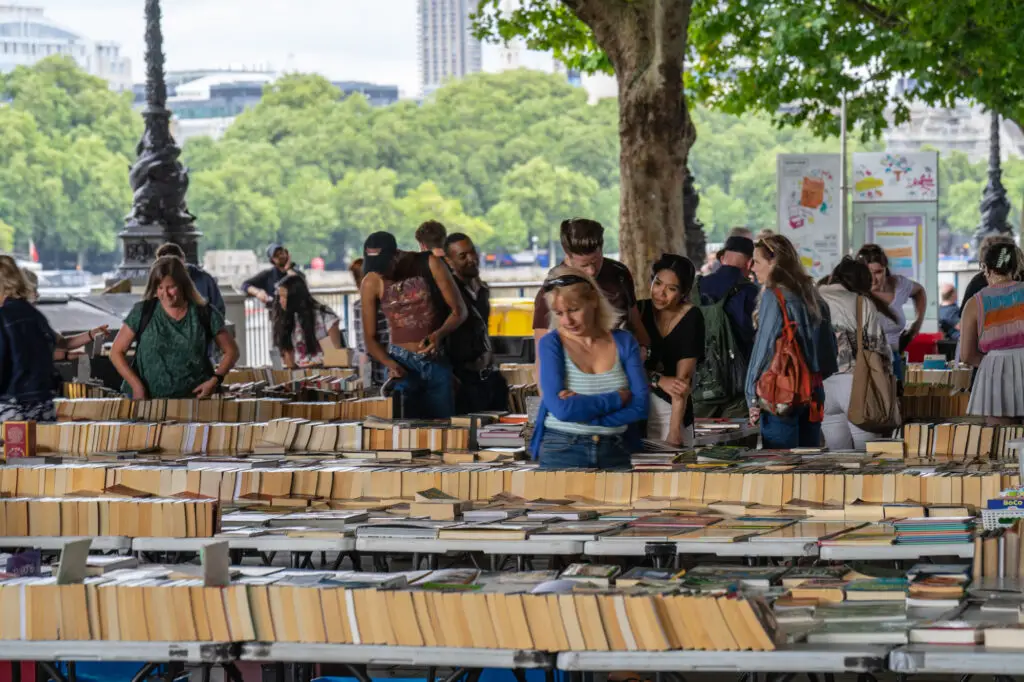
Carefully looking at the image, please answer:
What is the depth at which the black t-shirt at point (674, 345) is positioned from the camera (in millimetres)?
8898

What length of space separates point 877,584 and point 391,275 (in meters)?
5.86

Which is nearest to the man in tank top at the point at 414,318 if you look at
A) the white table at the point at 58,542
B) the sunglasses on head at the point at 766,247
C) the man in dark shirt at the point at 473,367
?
the man in dark shirt at the point at 473,367

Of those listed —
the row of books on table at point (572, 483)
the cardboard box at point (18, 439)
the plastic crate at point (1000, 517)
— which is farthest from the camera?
the cardboard box at point (18, 439)

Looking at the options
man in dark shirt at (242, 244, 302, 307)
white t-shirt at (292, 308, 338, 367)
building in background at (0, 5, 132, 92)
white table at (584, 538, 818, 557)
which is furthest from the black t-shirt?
building in background at (0, 5, 132, 92)

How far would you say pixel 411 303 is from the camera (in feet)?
35.0

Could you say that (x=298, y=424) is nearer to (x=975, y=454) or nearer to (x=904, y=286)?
(x=975, y=454)

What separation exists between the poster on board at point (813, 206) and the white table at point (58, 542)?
1584 centimetres

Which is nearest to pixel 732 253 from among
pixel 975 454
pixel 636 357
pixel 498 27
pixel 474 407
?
pixel 474 407

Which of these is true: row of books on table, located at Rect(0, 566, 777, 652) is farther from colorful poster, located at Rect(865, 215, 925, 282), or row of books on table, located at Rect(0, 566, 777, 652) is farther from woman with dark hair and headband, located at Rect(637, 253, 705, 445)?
colorful poster, located at Rect(865, 215, 925, 282)

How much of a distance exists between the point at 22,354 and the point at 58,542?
304 centimetres

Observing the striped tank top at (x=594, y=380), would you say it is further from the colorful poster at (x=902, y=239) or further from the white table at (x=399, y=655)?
the colorful poster at (x=902, y=239)

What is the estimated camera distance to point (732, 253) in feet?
38.0

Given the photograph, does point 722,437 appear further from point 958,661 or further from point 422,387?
point 958,661

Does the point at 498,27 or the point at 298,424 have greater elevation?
the point at 498,27
